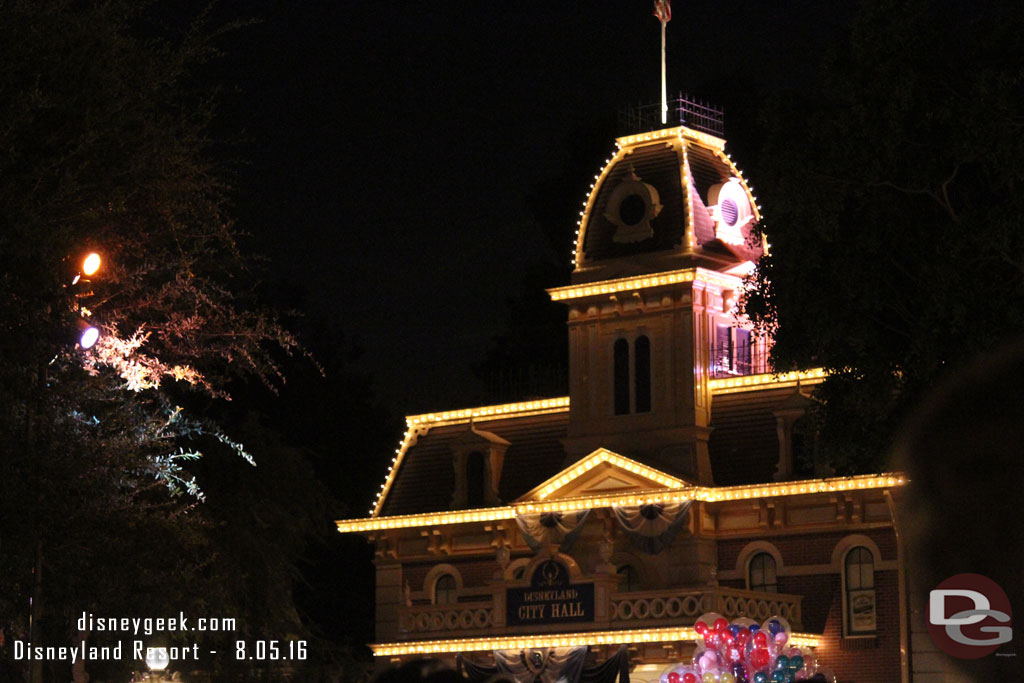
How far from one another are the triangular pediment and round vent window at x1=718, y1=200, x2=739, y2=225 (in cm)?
539

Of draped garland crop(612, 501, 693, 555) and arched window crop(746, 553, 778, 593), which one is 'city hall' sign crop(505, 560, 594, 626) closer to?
draped garland crop(612, 501, 693, 555)

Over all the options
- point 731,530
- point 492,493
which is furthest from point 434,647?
point 731,530

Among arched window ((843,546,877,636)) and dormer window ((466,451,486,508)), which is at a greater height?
dormer window ((466,451,486,508))

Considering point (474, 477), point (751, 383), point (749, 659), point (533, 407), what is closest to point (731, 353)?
point (751, 383)

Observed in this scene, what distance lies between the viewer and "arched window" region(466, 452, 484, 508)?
39188mm

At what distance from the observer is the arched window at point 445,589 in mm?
39281

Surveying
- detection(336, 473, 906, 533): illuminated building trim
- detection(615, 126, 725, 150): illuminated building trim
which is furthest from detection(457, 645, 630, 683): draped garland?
detection(615, 126, 725, 150): illuminated building trim

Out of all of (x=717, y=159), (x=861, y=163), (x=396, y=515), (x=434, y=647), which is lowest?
(x=434, y=647)

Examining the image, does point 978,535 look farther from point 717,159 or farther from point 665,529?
point 717,159

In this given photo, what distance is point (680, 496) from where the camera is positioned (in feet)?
115

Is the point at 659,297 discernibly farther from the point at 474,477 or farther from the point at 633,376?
the point at 474,477

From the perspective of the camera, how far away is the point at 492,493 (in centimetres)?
3869

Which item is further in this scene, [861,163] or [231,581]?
[231,581]

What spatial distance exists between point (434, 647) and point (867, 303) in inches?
584
